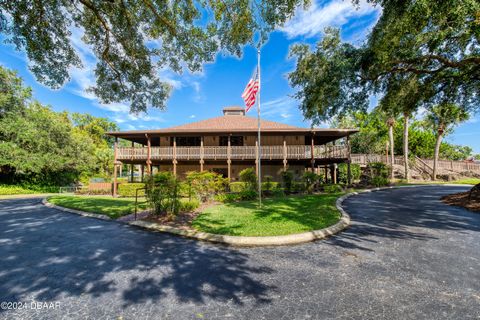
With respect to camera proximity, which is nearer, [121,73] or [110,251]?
[110,251]

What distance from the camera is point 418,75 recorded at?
982 cm

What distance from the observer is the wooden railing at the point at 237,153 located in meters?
18.4

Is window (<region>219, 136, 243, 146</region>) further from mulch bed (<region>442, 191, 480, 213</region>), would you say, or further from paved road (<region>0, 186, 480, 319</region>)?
paved road (<region>0, 186, 480, 319</region>)

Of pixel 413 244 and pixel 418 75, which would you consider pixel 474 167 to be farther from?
pixel 413 244

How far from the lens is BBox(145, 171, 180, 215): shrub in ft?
26.6

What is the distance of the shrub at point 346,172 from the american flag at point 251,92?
15791mm

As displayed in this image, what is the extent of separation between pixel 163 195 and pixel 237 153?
1108cm

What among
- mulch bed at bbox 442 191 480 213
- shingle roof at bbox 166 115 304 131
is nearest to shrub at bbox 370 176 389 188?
mulch bed at bbox 442 191 480 213

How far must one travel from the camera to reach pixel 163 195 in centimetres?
819

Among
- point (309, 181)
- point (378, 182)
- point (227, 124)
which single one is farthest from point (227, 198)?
point (378, 182)

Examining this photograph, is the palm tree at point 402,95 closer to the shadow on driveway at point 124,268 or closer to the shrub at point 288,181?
the shrub at point 288,181

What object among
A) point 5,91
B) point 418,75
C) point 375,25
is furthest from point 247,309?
point 5,91

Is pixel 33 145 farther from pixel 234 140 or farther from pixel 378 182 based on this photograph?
pixel 378 182

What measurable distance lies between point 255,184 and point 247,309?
11665mm
